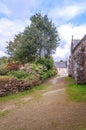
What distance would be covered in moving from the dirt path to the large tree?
807 inches

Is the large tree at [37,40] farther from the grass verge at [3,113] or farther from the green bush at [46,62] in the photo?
the grass verge at [3,113]

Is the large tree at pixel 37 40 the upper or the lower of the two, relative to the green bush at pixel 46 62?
upper

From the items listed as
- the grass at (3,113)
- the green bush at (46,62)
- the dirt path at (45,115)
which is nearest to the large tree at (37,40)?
the green bush at (46,62)

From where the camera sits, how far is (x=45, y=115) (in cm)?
1252

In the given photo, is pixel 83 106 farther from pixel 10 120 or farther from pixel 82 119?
pixel 10 120

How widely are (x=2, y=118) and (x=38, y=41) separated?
2518 centimetres

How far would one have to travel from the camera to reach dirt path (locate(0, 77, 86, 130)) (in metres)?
10.5

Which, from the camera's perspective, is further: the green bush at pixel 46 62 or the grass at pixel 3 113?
the green bush at pixel 46 62

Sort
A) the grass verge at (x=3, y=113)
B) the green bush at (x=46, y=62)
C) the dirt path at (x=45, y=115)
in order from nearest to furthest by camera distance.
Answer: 1. the dirt path at (x=45, y=115)
2. the grass verge at (x=3, y=113)
3. the green bush at (x=46, y=62)

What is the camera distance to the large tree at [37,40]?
119 ft

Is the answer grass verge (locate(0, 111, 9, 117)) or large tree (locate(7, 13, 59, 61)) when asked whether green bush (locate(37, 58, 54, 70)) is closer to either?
large tree (locate(7, 13, 59, 61))

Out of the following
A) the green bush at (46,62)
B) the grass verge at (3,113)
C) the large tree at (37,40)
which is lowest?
the grass verge at (3,113)

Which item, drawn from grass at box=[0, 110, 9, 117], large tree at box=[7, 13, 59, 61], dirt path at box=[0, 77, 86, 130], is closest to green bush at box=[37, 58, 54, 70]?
large tree at box=[7, 13, 59, 61]

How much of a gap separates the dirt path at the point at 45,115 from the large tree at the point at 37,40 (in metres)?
20.5
